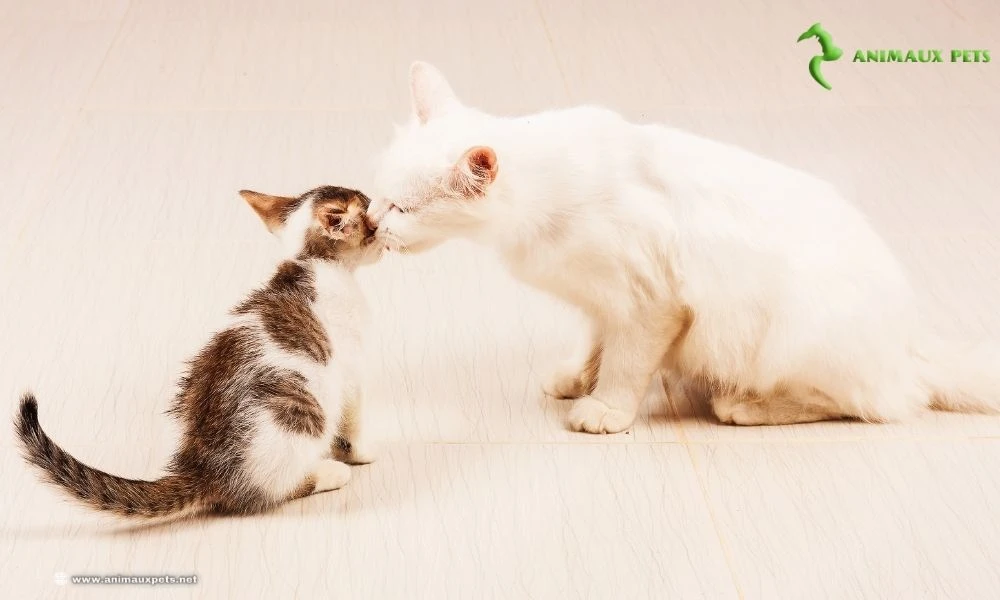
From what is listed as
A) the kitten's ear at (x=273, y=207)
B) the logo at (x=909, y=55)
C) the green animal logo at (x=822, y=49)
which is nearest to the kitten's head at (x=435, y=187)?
the kitten's ear at (x=273, y=207)

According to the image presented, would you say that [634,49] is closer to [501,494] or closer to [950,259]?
[950,259]

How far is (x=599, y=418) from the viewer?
2234 millimetres

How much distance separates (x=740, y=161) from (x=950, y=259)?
0.85 meters

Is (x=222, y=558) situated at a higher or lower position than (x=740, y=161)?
lower

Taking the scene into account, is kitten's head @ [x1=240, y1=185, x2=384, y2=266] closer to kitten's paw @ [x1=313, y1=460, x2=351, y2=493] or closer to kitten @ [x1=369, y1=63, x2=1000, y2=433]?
kitten @ [x1=369, y1=63, x2=1000, y2=433]

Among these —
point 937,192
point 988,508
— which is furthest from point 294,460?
point 937,192

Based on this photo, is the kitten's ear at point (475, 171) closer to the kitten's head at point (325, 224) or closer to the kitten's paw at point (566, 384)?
the kitten's head at point (325, 224)

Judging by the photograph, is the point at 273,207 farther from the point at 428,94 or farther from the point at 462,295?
the point at 462,295

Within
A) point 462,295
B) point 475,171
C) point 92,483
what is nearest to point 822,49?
point 462,295

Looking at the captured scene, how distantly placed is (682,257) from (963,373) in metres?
0.61

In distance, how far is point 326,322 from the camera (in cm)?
198

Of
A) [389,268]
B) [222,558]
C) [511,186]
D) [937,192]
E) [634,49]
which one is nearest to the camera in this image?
[222,558]

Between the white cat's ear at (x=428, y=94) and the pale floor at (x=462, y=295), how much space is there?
0.56 meters

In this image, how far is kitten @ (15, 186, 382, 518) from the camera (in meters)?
1.85
